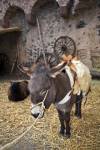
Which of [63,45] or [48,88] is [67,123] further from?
[63,45]

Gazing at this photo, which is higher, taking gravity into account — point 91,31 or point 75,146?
point 91,31

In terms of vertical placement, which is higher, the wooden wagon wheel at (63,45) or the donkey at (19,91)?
the wooden wagon wheel at (63,45)

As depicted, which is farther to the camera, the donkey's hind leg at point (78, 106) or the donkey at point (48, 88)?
the donkey's hind leg at point (78, 106)

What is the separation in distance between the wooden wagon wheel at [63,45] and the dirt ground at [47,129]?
8.11 feet

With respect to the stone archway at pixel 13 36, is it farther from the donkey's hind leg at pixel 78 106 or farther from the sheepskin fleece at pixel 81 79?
the sheepskin fleece at pixel 81 79

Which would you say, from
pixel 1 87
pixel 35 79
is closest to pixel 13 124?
pixel 35 79

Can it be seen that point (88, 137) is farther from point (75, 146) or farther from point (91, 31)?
point (91, 31)

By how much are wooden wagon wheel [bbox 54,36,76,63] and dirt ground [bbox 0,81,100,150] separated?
2471mm

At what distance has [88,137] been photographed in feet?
17.6

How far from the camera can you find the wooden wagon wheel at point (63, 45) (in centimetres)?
973

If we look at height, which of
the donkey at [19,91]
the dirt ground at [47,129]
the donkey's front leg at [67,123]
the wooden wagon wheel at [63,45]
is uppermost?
the wooden wagon wheel at [63,45]

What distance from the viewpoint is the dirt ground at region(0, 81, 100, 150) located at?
17.0ft

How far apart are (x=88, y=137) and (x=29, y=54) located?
20.0 ft

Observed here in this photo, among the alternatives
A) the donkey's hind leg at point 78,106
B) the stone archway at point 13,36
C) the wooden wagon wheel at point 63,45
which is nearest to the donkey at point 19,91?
the donkey's hind leg at point 78,106
